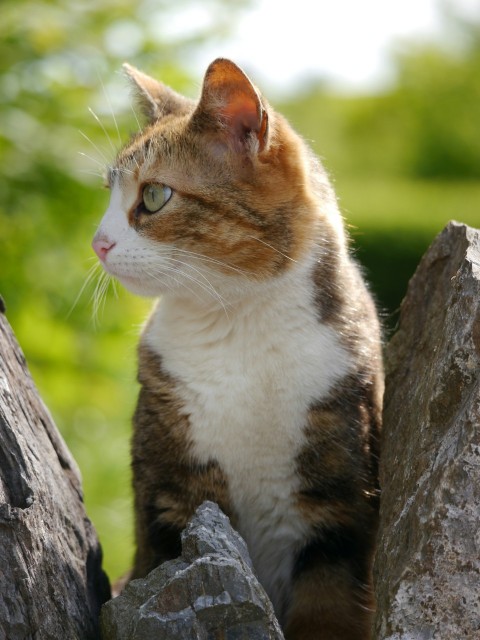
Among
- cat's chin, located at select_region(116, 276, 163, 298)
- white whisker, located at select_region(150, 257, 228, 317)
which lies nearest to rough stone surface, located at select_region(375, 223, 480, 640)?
white whisker, located at select_region(150, 257, 228, 317)

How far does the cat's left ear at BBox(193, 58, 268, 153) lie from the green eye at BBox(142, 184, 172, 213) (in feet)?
0.65

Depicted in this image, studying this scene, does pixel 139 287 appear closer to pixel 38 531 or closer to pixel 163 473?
pixel 163 473

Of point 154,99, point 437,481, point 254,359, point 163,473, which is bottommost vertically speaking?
point 163,473

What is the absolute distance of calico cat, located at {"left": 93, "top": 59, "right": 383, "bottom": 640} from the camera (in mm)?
2365

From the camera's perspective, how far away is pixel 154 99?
2.84 meters

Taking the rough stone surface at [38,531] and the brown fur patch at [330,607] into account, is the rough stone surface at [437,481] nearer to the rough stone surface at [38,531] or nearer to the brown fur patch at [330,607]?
the brown fur patch at [330,607]

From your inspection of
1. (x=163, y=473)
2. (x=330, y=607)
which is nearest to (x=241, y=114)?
(x=163, y=473)

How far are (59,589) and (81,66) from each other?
115 inches

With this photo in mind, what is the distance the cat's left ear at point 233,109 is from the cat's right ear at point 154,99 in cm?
38

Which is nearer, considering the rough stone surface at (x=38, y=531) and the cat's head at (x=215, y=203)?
the rough stone surface at (x=38, y=531)

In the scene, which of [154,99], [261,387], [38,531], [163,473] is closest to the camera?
[38,531]

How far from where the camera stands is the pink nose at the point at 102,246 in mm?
2408

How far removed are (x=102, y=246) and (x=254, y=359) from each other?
49cm

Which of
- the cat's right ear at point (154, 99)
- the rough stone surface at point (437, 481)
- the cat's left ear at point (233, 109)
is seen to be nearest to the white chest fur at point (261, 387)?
the rough stone surface at point (437, 481)
